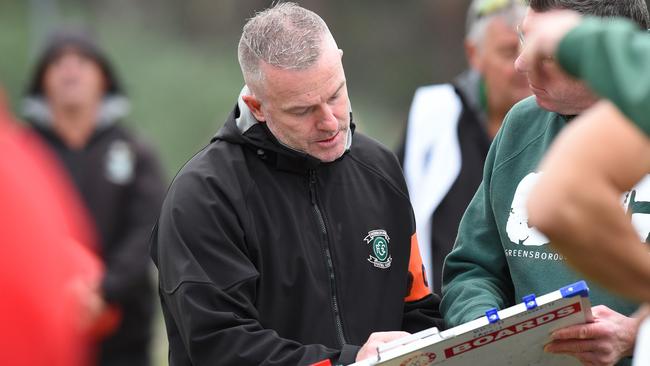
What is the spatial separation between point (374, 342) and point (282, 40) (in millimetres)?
1021

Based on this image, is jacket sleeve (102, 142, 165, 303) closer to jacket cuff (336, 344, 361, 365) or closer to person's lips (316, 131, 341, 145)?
person's lips (316, 131, 341, 145)

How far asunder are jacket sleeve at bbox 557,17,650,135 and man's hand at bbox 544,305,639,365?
3.90 feet

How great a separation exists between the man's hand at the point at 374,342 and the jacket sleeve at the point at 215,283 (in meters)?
0.07

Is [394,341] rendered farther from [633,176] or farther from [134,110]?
[134,110]

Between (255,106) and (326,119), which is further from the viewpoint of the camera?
(255,106)

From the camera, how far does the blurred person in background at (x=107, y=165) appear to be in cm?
771

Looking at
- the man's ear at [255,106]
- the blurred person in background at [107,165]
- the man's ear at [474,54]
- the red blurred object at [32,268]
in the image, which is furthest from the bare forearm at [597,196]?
the blurred person in background at [107,165]

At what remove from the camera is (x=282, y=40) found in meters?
3.94

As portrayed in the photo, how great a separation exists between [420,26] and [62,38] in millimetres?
18089

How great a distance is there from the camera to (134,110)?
59.6 feet

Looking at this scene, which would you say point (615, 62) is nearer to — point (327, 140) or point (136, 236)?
point (327, 140)

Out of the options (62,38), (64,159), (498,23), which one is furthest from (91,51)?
(498,23)

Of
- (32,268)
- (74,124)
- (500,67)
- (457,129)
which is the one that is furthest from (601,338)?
(74,124)

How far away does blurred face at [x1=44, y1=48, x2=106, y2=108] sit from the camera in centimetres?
800
